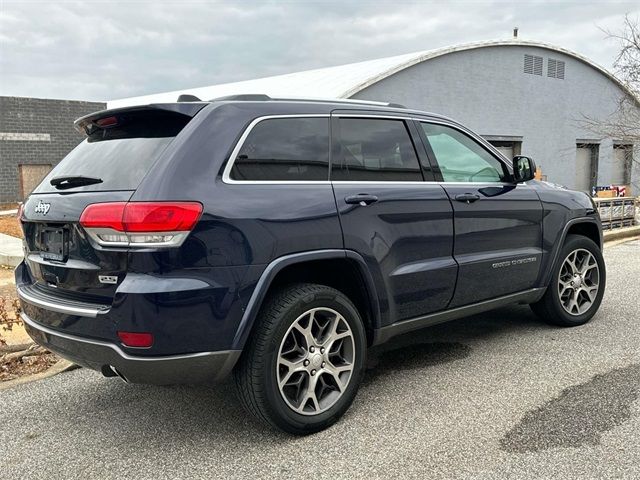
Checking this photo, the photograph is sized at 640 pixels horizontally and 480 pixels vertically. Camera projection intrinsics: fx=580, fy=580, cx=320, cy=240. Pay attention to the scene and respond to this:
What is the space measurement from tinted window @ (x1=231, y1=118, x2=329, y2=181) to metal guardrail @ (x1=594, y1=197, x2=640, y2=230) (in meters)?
11.3

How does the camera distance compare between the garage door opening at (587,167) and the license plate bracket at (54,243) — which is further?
the garage door opening at (587,167)

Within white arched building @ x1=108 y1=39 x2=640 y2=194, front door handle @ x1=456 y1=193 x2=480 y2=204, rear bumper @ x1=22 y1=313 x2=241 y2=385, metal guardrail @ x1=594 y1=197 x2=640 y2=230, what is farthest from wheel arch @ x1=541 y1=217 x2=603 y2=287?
white arched building @ x1=108 y1=39 x2=640 y2=194

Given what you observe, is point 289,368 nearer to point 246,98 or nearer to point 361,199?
point 361,199

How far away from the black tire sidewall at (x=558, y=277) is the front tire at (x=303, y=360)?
2.25m

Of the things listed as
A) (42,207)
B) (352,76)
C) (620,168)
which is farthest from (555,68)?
(42,207)

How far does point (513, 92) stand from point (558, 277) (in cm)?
1887

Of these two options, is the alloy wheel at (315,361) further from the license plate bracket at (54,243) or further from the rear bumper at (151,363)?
the license plate bracket at (54,243)

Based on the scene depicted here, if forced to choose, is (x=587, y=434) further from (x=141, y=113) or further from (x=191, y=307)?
(x=141, y=113)

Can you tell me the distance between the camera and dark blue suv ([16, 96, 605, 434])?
2.81m

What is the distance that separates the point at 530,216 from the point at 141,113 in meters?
3.07

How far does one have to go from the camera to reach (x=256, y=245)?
9.78 ft

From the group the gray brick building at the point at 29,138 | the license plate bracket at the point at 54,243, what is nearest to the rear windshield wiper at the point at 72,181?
the license plate bracket at the point at 54,243

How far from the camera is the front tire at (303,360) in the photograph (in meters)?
3.05

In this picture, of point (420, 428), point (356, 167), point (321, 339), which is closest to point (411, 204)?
point (356, 167)
